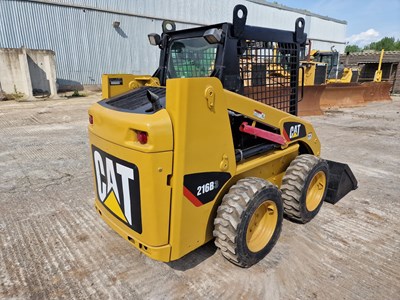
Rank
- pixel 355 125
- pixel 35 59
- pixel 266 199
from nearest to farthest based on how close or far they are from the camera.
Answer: pixel 266 199
pixel 355 125
pixel 35 59

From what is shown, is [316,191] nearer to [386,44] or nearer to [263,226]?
[263,226]

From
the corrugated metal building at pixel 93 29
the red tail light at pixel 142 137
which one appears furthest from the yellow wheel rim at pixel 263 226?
the corrugated metal building at pixel 93 29

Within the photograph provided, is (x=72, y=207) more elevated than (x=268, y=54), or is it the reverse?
(x=268, y=54)

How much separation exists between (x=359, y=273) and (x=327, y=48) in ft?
120

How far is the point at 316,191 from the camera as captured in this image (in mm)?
3426

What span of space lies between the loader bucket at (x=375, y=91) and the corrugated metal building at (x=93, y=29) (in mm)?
12539

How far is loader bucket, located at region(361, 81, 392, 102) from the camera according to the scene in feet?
47.2

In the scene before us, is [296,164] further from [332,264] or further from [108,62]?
[108,62]

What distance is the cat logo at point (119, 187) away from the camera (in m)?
2.06

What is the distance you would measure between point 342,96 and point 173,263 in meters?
12.7

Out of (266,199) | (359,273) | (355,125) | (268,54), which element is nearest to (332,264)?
(359,273)

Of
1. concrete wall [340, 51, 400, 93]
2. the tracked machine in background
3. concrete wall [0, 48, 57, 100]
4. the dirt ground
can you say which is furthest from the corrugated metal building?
the dirt ground

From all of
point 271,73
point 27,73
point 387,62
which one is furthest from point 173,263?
point 387,62

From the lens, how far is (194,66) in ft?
9.43
